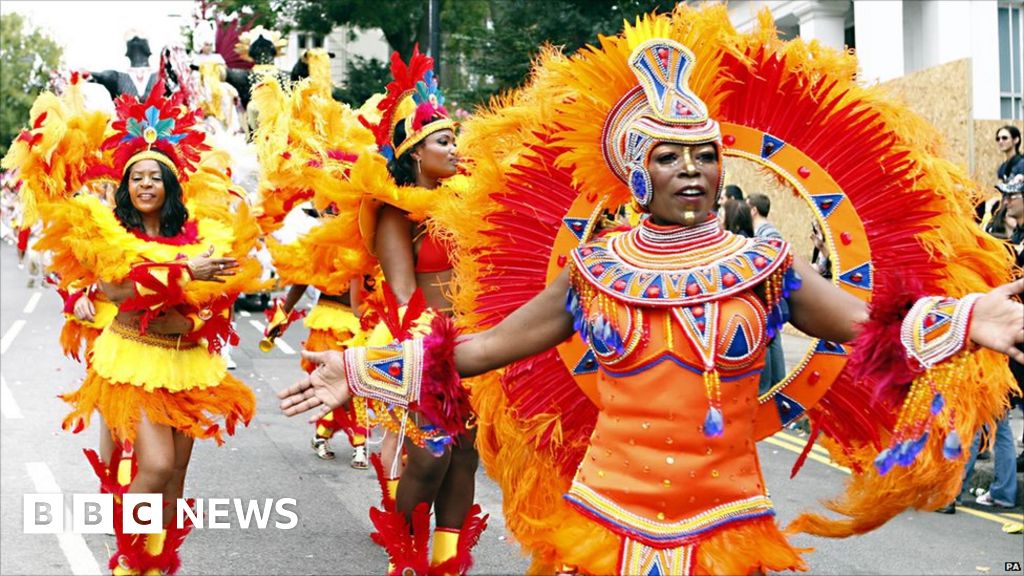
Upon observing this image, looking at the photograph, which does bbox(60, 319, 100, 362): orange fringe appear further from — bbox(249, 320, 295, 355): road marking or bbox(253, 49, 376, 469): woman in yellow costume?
bbox(249, 320, 295, 355): road marking

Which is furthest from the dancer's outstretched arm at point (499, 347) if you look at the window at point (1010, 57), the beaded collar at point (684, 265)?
the window at point (1010, 57)

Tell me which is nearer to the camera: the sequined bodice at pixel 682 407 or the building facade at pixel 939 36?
the sequined bodice at pixel 682 407

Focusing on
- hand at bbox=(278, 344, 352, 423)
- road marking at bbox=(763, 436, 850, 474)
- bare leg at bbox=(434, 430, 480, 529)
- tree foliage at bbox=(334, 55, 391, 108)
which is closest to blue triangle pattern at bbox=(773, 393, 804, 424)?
hand at bbox=(278, 344, 352, 423)

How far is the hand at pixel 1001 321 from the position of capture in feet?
9.43

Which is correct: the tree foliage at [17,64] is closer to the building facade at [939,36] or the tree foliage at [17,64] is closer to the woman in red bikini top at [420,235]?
the building facade at [939,36]

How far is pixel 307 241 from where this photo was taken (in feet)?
20.2

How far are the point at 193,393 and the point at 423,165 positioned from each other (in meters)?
1.53

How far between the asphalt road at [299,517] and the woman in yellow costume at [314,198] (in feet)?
1.74

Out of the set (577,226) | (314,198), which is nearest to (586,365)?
(577,226)

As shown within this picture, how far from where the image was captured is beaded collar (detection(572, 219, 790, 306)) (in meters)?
3.31

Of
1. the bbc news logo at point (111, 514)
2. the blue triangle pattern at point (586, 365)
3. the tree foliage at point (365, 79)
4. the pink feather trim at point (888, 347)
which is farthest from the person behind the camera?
the tree foliage at point (365, 79)

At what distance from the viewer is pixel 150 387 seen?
18.5ft

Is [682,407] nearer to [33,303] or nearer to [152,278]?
[152,278]

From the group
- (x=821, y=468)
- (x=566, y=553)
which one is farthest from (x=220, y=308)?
(x=821, y=468)
